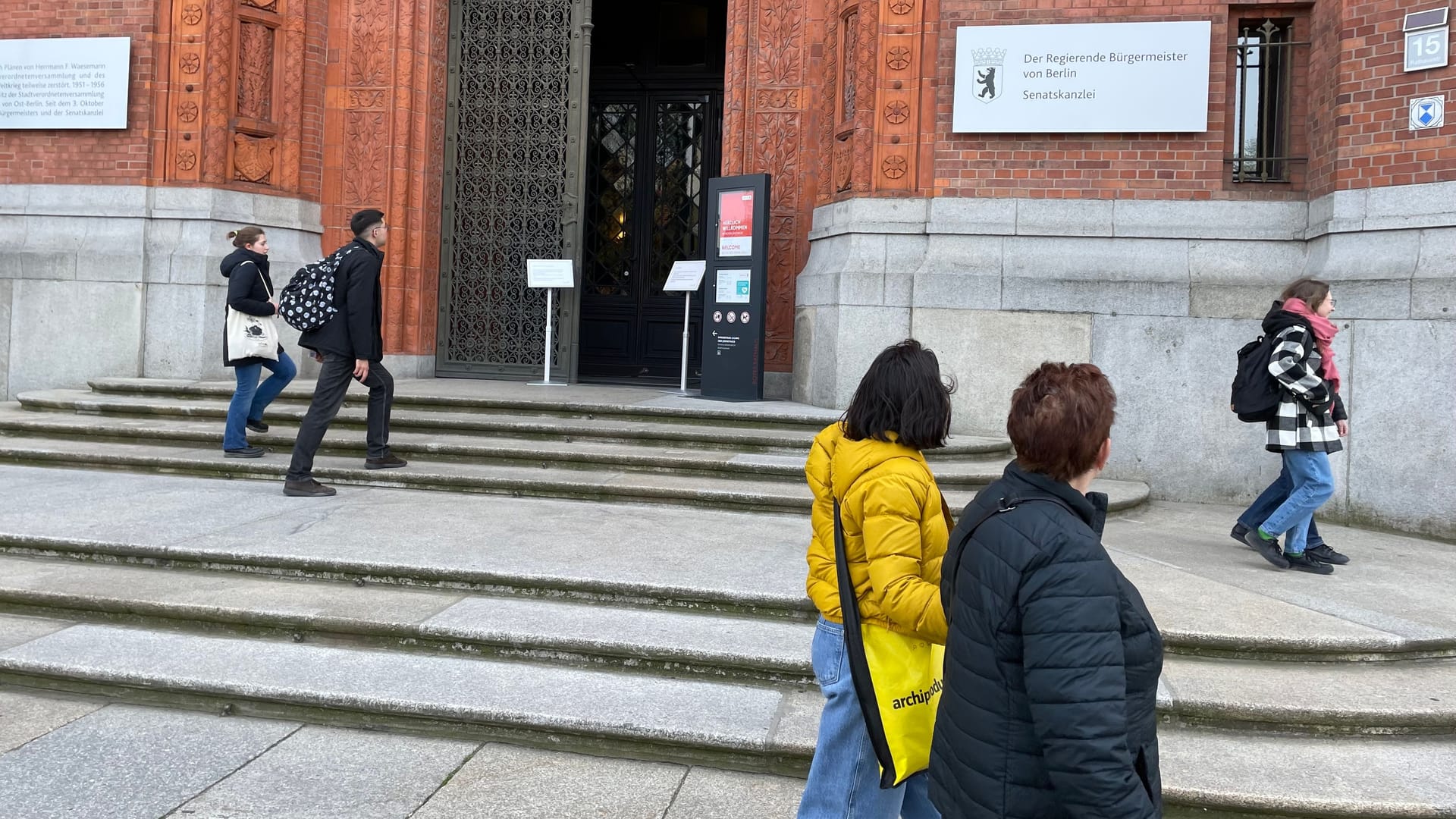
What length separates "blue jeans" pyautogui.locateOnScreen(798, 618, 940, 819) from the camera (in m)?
2.63

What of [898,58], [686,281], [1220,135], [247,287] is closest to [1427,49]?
[1220,135]

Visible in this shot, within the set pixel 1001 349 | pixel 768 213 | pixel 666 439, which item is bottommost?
pixel 666 439

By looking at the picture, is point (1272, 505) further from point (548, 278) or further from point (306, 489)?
point (548, 278)

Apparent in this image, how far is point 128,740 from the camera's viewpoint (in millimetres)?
3934

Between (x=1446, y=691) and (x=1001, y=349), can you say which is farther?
(x=1001, y=349)

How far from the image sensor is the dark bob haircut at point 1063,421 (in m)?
2.08

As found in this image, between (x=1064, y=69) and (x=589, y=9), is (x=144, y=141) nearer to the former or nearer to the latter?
(x=589, y=9)

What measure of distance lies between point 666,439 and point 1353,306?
17.5ft

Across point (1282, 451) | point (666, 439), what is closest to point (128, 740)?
point (666, 439)

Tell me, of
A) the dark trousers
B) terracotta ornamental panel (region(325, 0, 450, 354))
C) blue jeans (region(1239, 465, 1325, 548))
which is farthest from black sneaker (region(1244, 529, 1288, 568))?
terracotta ornamental panel (region(325, 0, 450, 354))

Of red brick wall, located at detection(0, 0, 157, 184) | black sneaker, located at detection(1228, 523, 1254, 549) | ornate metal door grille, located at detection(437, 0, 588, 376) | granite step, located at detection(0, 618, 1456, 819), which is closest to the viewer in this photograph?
granite step, located at detection(0, 618, 1456, 819)

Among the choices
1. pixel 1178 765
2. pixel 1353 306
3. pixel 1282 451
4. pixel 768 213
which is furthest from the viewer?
pixel 768 213

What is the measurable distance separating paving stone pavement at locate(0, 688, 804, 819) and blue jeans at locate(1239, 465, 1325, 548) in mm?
4279

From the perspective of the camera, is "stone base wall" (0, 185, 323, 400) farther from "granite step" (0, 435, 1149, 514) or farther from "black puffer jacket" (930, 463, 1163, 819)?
"black puffer jacket" (930, 463, 1163, 819)
